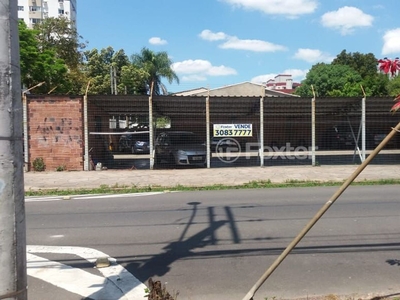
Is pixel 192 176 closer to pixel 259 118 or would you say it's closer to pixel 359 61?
pixel 259 118

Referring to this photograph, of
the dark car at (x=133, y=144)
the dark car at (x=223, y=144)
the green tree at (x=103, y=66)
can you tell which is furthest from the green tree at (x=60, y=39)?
the dark car at (x=223, y=144)

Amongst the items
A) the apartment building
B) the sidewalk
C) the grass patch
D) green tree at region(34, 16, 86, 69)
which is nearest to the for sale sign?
the sidewalk

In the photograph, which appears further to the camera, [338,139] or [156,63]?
[156,63]

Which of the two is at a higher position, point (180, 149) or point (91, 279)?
point (180, 149)

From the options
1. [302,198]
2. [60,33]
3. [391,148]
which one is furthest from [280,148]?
[60,33]

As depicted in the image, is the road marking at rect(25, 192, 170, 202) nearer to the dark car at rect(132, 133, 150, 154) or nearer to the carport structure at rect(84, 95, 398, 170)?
the carport structure at rect(84, 95, 398, 170)

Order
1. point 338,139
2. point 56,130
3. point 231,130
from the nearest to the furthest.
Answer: point 56,130 < point 231,130 < point 338,139

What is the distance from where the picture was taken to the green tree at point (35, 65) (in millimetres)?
25434

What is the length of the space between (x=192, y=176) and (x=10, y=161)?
42.3ft

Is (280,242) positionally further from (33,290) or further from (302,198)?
(302,198)

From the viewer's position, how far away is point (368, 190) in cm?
1204

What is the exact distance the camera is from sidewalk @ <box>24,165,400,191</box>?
1424 centimetres

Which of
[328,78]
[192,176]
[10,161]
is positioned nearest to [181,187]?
[192,176]

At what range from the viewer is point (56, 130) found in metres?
16.7
